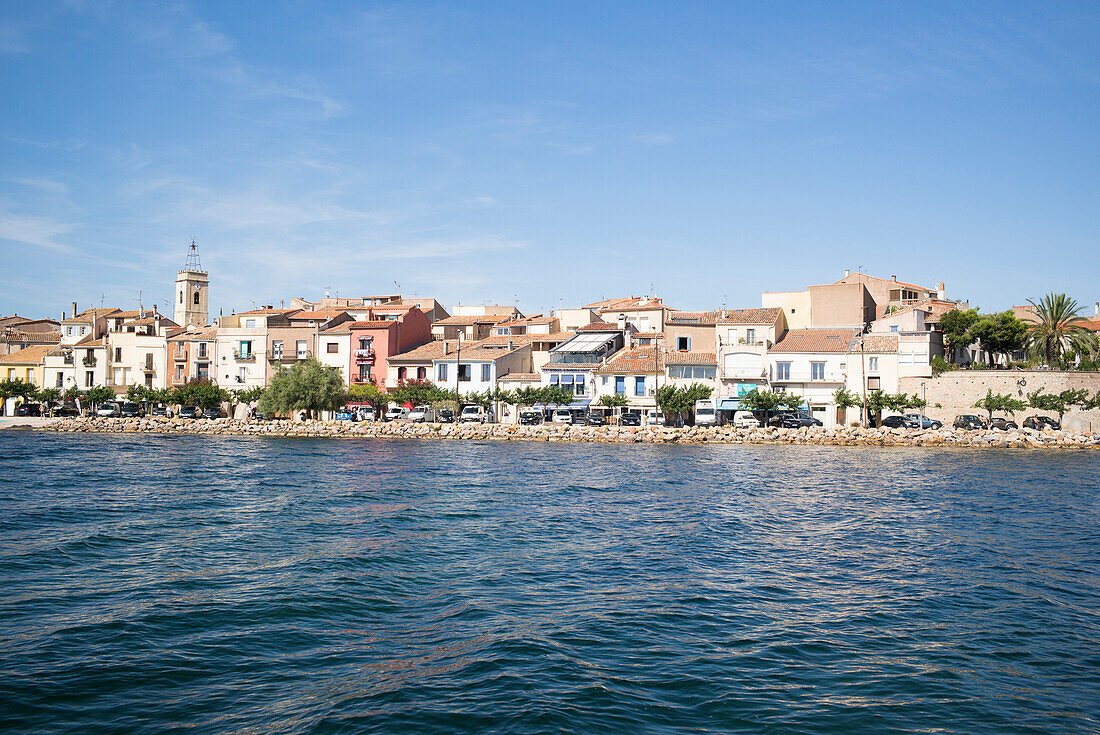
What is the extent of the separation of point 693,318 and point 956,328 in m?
18.8

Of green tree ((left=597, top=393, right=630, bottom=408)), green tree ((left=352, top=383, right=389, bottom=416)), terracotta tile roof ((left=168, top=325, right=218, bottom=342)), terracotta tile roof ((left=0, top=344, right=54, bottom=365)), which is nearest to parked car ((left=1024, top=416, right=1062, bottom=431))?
green tree ((left=597, top=393, right=630, bottom=408))

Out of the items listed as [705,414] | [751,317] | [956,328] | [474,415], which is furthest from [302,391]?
[956,328]

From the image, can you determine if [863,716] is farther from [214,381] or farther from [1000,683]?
[214,381]

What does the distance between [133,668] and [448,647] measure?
3.99m

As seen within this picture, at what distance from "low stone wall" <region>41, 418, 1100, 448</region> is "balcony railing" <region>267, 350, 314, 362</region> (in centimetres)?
799

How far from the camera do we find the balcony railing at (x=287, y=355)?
230 feet

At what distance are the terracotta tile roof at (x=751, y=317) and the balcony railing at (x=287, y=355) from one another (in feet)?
112

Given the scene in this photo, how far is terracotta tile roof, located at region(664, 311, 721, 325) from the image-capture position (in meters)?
63.8

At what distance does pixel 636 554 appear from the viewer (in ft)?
58.1

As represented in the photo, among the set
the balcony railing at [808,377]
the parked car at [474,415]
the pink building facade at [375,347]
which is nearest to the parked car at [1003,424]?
the balcony railing at [808,377]

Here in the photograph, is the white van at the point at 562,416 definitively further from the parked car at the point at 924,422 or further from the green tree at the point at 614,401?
the parked car at the point at 924,422

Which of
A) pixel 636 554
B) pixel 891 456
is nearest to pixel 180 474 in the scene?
pixel 636 554

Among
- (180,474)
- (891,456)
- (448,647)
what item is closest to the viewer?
(448,647)

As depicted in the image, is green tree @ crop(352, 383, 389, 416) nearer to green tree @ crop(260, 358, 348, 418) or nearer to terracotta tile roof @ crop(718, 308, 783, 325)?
green tree @ crop(260, 358, 348, 418)
